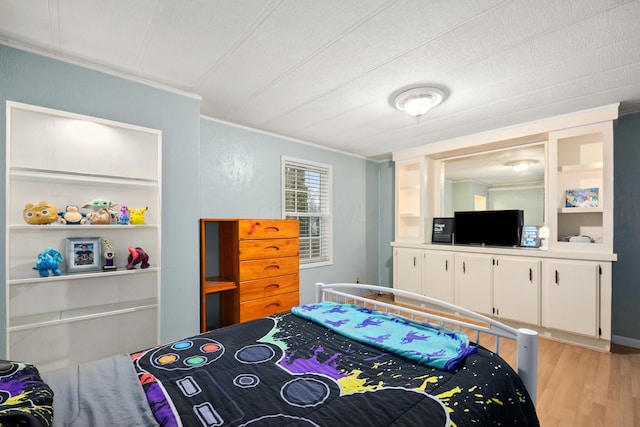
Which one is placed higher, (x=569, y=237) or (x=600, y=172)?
(x=600, y=172)

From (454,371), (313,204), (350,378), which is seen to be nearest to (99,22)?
(350,378)

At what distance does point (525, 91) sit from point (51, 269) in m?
3.82

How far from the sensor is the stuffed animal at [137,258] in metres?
2.27

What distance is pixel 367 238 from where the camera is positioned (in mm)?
5160

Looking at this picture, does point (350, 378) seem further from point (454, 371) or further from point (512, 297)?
point (512, 297)

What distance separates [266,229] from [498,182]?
307cm

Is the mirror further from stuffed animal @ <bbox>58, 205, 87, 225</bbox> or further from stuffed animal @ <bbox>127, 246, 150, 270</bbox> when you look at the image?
stuffed animal @ <bbox>58, 205, 87, 225</bbox>

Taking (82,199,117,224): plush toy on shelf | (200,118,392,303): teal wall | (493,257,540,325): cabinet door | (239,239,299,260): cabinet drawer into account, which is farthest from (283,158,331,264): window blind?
(493,257,540,325): cabinet door

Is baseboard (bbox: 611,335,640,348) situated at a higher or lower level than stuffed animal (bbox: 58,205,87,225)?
lower

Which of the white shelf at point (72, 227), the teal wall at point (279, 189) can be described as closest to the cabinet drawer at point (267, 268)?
the teal wall at point (279, 189)

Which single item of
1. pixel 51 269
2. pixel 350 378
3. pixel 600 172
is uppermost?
pixel 600 172

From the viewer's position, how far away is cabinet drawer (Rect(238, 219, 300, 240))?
302 centimetres

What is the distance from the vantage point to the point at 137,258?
2.29m

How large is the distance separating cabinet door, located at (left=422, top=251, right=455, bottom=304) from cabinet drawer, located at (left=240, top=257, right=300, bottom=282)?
6.28 ft
